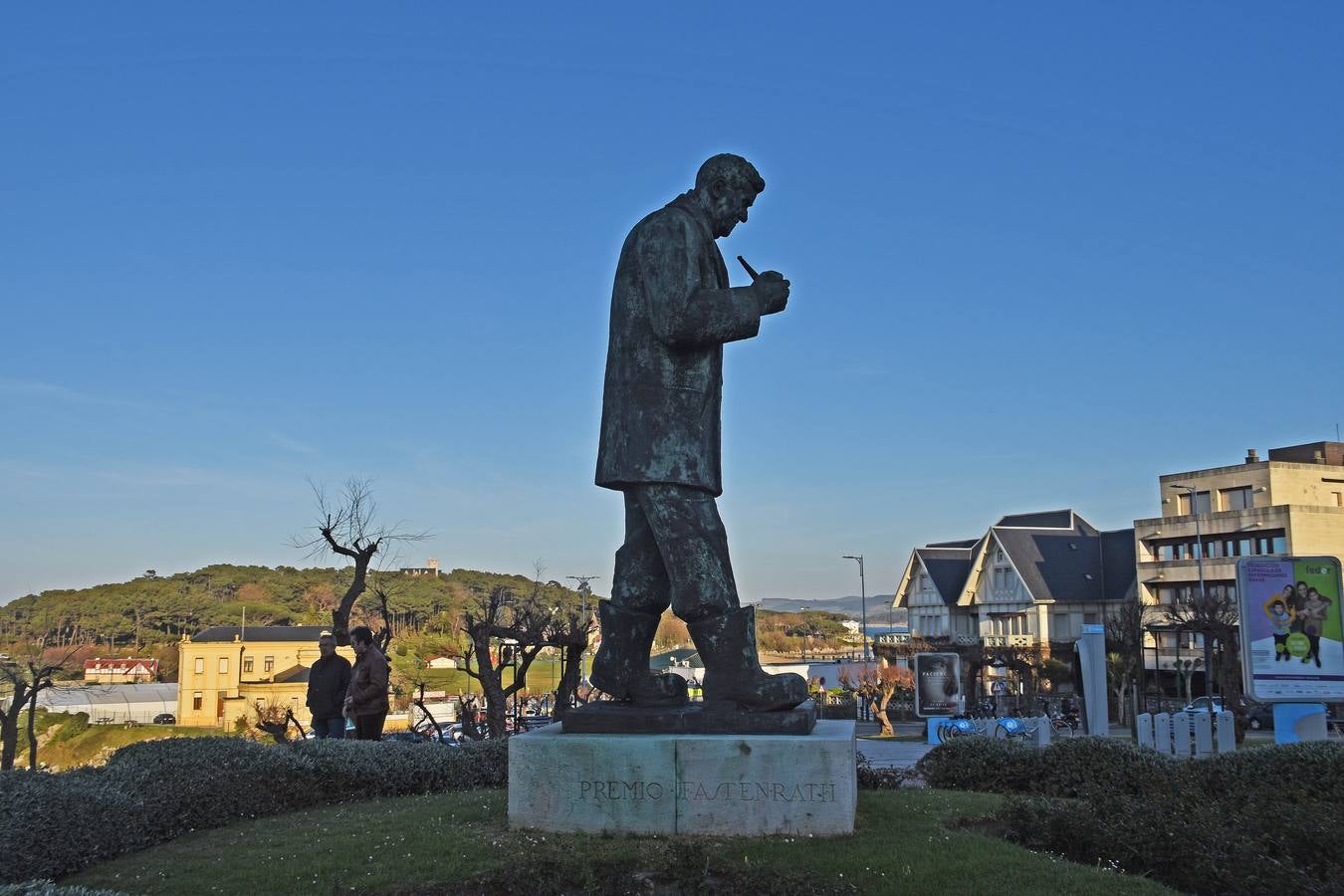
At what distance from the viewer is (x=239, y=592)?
4348 inches

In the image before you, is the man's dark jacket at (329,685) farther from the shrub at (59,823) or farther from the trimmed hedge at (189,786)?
the shrub at (59,823)

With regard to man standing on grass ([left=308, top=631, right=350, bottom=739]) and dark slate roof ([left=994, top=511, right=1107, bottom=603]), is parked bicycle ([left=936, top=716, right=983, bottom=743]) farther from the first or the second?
dark slate roof ([left=994, top=511, right=1107, bottom=603])

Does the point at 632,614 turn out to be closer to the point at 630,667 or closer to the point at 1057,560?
the point at 630,667

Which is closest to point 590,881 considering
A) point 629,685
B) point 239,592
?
point 629,685

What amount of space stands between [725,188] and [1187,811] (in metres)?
5.10

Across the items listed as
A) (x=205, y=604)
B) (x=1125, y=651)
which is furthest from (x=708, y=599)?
(x=205, y=604)

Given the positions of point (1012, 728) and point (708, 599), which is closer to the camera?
point (708, 599)

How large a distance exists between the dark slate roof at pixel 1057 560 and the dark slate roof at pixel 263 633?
47.1 metres

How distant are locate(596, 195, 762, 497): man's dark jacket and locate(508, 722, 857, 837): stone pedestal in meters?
1.67

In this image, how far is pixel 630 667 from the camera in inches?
297

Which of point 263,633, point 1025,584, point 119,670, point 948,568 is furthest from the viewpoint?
point 119,670

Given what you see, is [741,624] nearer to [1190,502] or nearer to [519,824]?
[519,824]

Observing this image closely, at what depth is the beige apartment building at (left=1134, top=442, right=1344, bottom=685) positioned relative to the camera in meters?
53.4

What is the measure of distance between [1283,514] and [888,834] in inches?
2139
